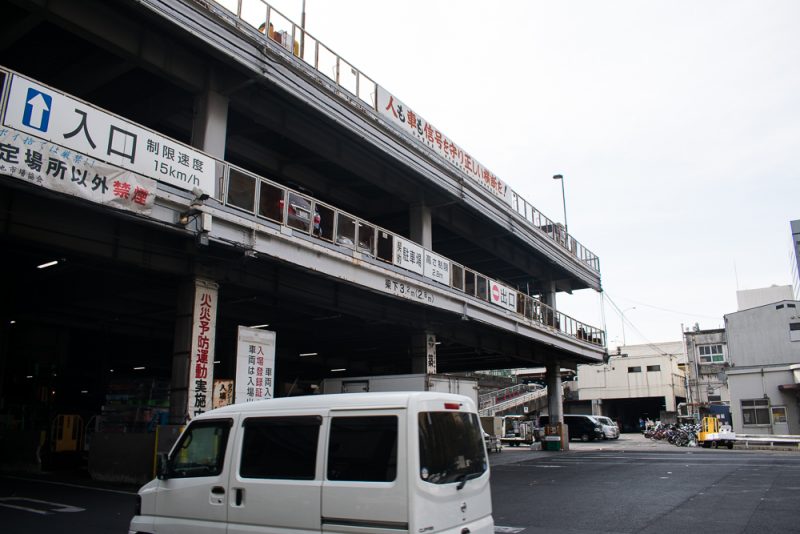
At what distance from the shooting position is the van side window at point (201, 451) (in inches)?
257

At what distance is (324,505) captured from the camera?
5.70 meters

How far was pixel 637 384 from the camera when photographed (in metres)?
62.5

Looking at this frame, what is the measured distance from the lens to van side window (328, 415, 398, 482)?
218 inches

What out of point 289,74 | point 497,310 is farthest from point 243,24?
point 497,310

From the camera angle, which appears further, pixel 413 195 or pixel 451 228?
pixel 451 228

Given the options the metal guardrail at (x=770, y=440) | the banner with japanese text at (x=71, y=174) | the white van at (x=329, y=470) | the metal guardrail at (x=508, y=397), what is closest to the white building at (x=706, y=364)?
the metal guardrail at (x=508, y=397)

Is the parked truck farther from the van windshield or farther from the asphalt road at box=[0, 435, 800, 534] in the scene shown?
the van windshield

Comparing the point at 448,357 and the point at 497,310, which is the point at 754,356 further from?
the point at 497,310

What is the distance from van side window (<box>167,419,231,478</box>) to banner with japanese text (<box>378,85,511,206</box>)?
53.9 ft

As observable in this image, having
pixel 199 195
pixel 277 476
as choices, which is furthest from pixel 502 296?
pixel 277 476

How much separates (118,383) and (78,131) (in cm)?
937

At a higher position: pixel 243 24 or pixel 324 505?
pixel 243 24

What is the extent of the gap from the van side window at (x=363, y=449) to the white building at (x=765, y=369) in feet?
128

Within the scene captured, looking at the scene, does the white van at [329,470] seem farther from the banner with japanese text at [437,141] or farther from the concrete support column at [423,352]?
the concrete support column at [423,352]
